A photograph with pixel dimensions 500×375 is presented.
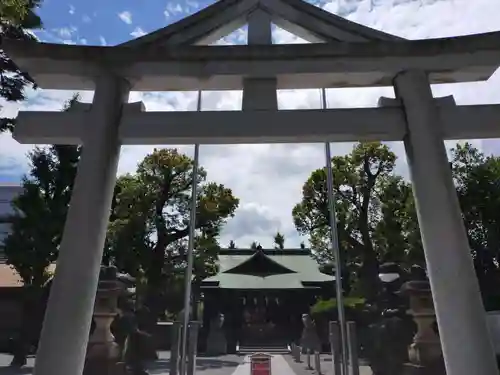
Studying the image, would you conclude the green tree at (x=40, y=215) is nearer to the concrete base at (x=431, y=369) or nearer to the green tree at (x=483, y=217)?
the concrete base at (x=431, y=369)

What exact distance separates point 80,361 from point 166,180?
38.2 feet

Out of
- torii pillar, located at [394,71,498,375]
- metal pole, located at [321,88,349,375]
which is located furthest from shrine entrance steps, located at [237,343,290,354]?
torii pillar, located at [394,71,498,375]

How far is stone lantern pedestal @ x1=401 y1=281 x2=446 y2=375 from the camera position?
5731 millimetres

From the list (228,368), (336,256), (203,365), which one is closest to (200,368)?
(228,368)

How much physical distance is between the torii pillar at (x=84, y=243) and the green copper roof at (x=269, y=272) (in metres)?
15.0

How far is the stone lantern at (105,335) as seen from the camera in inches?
226

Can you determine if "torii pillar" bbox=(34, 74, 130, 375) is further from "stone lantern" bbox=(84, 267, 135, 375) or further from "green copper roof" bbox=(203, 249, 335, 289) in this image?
"green copper roof" bbox=(203, 249, 335, 289)

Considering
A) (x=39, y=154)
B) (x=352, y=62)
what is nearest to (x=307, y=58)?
(x=352, y=62)

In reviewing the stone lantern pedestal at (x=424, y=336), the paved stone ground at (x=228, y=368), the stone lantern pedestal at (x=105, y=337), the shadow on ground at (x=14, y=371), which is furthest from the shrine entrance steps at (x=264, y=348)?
the stone lantern pedestal at (x=105, y=337)

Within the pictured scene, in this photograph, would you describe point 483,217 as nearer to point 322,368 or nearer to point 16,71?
point 322,368

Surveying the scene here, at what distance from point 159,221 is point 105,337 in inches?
331

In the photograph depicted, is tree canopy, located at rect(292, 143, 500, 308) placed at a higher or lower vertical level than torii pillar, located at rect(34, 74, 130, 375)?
higher

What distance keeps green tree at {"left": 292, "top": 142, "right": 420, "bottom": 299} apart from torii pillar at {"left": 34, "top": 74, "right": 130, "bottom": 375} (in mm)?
10530

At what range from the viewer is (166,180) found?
564 inches
